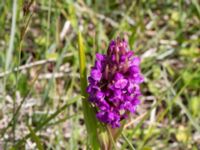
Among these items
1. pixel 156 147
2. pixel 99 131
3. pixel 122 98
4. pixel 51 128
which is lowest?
pixel 156 147

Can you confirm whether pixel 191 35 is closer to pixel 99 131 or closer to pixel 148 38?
pixel 148 38

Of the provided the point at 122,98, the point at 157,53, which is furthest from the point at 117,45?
the point at 157,53

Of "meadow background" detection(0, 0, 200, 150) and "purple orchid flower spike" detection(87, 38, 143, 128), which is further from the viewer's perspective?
"meadow background" detection(0, 0, 200, 150)

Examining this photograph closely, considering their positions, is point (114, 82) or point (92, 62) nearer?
point (114, 82)

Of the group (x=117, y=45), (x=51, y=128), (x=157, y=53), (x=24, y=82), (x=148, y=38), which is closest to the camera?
(x=117, y=45)
